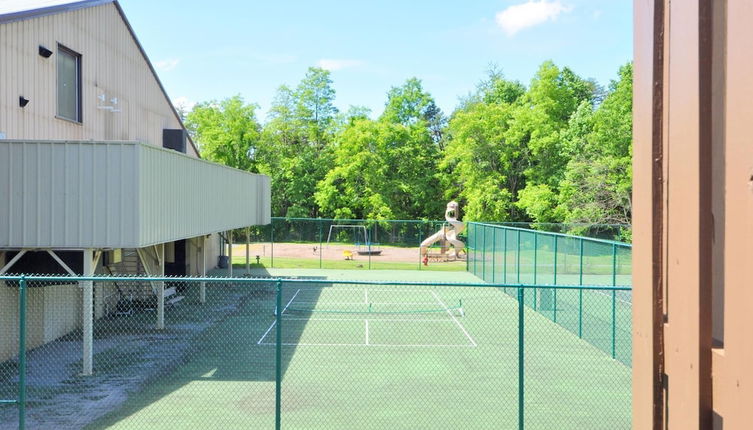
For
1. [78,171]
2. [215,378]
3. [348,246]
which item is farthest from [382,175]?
[215,378]

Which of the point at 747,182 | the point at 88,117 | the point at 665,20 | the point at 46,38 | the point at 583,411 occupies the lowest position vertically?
the point at 583,411

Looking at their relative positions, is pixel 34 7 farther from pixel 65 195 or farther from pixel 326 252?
pixel 326 252

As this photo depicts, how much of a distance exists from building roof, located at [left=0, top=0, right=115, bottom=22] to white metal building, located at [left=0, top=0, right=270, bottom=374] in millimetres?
27

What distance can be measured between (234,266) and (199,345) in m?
20.7

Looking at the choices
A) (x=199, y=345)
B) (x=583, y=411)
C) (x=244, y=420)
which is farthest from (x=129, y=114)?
(x=583, y=411)

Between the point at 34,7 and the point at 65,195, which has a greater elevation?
the point at 34,7

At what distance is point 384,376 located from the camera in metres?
14.0

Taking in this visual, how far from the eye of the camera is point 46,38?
56.5ft

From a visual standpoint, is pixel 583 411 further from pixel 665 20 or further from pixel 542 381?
pixel 665 20

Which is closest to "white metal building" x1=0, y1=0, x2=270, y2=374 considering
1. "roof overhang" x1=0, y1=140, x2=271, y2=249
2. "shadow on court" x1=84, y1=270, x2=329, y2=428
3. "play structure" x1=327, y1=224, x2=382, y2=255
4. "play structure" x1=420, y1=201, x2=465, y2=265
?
"roof overhang" x1=0, y1=140, x2=271, y2=249

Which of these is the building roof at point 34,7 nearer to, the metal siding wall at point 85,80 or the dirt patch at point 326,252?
the metal siding wall at point 85,80

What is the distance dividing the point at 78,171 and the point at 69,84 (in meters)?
5.56

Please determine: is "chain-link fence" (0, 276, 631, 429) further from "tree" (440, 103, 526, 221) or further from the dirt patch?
"tree" (440, 103, 526, 221)

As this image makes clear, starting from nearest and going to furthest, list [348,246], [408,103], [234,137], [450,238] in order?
1. [450,238]
2. [348,246]
3. [234,137]
4. [408,103]
